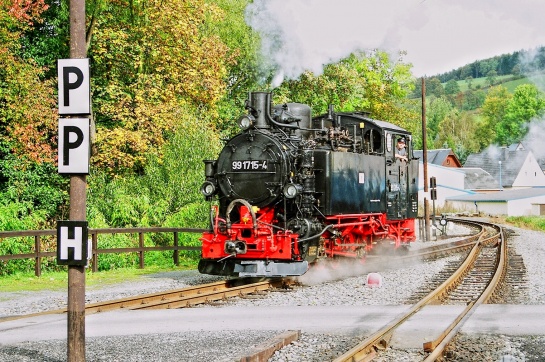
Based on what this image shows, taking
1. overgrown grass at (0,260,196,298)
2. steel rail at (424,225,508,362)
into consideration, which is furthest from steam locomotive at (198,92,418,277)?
steel rail at (424,225,508,362)

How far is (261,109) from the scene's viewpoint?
1381 cm

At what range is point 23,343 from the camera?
812cm

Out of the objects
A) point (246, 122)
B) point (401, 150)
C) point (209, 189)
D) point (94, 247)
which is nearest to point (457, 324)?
point (246, 122)

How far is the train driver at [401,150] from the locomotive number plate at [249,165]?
4824 mm

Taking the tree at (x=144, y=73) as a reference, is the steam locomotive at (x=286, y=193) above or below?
below

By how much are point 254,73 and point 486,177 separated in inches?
2183

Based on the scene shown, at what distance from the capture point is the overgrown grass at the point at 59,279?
45.9ft

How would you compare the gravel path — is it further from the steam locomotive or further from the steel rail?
the steam locomotive

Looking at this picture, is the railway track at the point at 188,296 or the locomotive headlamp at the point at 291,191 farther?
the locomotive headlamp at the point at 291,191

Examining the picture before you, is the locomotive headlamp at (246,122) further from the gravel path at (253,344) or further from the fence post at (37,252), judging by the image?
the fence post at (37,252)

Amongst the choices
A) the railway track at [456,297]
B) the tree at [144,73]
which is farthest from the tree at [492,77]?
the railway track at [456,297]

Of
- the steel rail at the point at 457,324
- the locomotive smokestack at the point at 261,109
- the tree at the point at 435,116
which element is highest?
the tree at the point at 435,116

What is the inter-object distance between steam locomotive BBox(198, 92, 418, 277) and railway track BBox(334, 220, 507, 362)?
7.96 ft

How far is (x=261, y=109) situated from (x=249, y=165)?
3.78 ft
